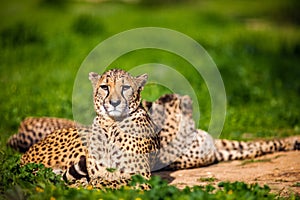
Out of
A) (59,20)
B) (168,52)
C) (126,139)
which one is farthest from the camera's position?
(59,20)

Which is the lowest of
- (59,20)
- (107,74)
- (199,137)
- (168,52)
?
(199,137)

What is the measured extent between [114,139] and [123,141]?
87mm

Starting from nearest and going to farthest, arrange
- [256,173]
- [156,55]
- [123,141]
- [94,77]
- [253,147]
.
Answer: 1. [123,141]
2. [94,77]
3. [256,173]
4. [253,147]
5. [156,55]

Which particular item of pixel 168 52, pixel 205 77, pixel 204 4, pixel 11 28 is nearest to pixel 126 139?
pixel 205 77

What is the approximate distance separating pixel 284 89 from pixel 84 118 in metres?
4.37

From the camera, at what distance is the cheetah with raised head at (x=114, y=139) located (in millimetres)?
6645

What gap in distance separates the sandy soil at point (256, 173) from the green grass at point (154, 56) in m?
1.26

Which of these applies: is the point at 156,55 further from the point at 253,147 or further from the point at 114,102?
the point at 114,102

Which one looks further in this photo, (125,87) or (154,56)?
(154,56)

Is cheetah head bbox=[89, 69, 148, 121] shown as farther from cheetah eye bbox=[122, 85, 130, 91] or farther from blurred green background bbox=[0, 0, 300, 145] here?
blurred green background bbox=[0, 0, 300, 145]

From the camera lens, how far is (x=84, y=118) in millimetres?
8727

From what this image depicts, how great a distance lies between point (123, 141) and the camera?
677 cm

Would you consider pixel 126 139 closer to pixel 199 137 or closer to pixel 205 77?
pixel 199 137

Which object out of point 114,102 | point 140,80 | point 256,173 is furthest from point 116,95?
point 256,173
